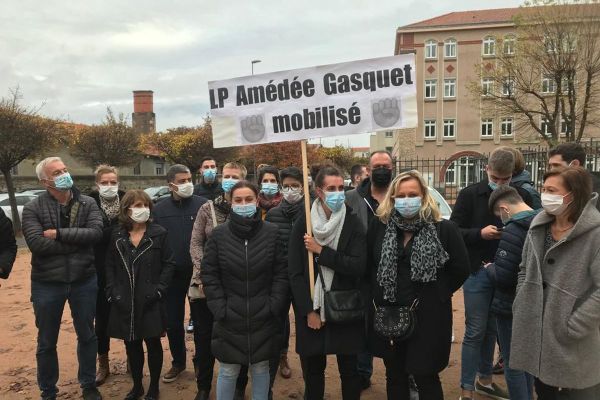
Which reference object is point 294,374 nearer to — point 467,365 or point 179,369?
point 179,369

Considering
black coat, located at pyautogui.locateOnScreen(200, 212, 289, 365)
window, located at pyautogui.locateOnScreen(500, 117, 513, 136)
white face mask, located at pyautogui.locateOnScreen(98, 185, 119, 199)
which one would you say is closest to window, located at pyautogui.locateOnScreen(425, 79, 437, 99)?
window, located at pyautogui.locateOnScreen(500, 117, 513, 136)

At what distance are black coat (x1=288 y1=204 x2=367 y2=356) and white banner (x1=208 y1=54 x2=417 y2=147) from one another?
80 centimetres

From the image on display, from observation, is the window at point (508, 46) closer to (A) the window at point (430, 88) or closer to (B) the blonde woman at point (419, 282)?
(A) the window at point (430, 88)

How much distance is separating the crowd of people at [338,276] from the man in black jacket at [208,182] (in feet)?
3.35

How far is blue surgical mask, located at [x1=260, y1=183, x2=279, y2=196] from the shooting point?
4.79 metres

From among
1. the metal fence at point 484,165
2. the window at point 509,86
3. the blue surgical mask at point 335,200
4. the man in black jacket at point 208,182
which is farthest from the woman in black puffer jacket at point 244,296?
the window at point 509,86

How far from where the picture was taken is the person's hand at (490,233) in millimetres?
3643

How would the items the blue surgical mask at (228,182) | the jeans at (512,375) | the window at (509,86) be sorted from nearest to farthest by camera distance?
the jeans at (512,375) < the blue surgical mask at (228,182) < the window at (509,86)

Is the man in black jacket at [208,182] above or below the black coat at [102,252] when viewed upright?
above

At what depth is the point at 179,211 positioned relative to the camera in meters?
4.59

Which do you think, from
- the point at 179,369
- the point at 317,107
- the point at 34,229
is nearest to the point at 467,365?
the point at 317,107

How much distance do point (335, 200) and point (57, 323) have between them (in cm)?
263

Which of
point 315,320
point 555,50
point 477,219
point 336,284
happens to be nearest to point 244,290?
point 315,320

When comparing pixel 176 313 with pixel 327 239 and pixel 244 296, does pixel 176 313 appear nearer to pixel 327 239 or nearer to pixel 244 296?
pixel 244 296
